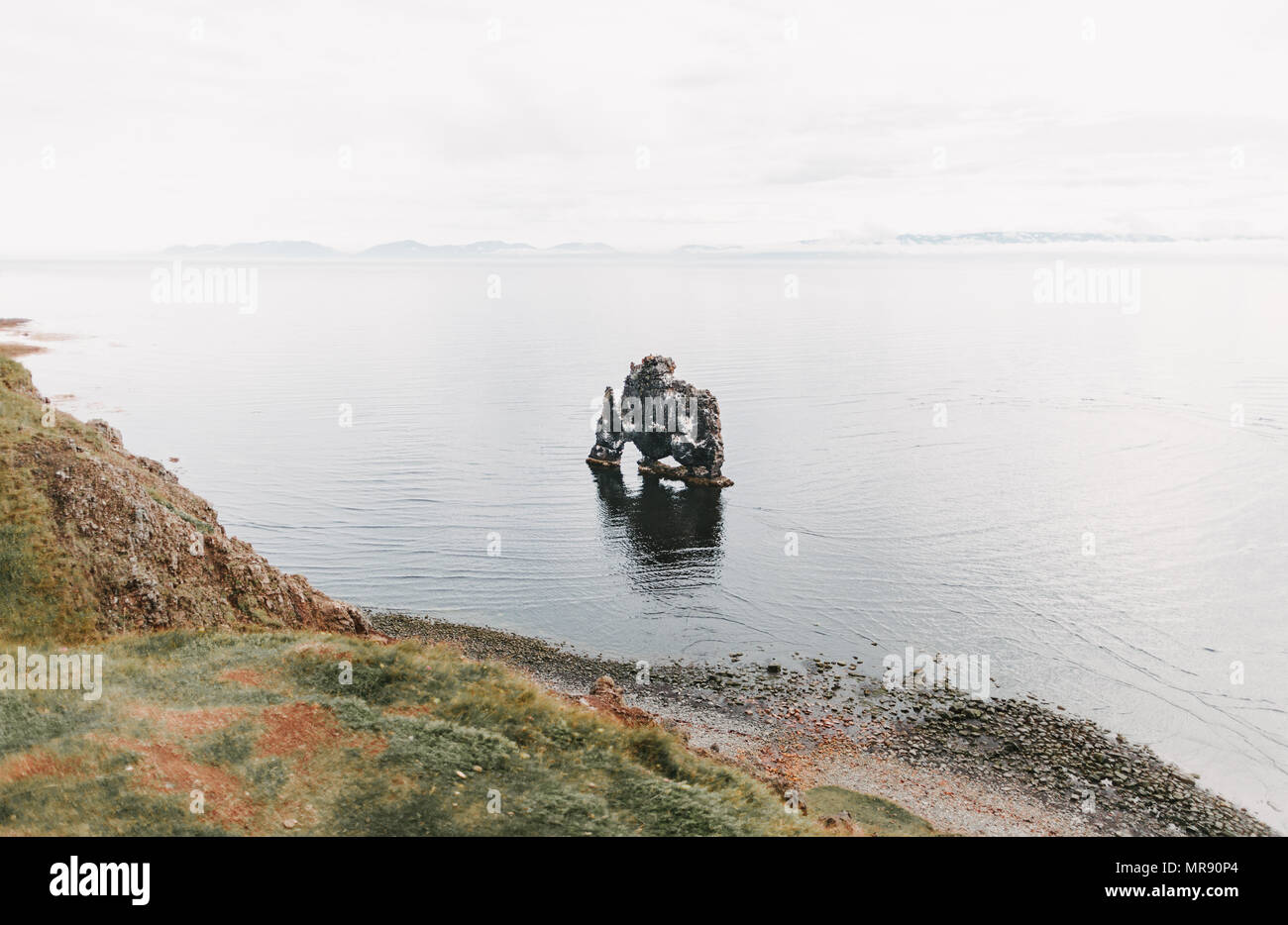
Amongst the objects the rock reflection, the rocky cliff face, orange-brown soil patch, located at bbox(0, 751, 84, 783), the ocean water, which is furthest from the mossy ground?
the rock reflection

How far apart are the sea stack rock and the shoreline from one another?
39.9 m

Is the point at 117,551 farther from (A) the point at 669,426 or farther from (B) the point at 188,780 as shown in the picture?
(A) the point at 669,426

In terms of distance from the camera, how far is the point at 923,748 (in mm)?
42438

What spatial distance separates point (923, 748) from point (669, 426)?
54.0 m

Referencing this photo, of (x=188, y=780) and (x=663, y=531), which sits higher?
(x=663, y=531)

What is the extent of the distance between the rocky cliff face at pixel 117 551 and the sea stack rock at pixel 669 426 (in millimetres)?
52814

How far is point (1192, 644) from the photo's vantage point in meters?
54.6

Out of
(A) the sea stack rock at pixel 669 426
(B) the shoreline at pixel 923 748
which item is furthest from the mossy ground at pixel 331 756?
(A) the sea stack rock at pixel 669 426

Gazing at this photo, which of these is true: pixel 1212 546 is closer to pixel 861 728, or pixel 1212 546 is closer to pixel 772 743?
pixel 861 728

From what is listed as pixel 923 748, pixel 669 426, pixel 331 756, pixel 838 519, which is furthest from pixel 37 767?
pixel 669 426

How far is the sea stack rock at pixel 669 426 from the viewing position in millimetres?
89438

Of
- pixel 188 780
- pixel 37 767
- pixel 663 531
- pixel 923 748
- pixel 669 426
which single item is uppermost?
pixel 669 426

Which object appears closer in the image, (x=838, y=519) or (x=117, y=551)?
(x=117, y=551)
